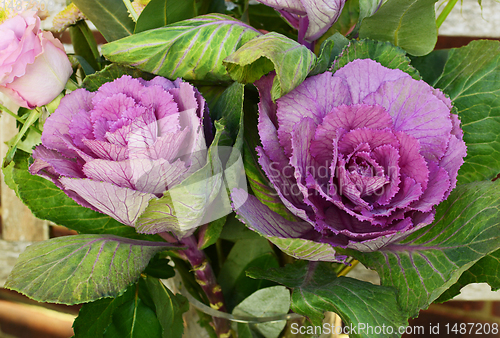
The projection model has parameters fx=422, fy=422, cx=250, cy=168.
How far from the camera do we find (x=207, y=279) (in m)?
0.32

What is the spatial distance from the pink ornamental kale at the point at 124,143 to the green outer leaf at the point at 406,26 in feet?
0.40

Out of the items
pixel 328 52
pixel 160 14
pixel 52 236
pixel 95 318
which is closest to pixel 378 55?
pixel 328 52

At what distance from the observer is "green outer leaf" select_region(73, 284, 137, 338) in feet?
0.96

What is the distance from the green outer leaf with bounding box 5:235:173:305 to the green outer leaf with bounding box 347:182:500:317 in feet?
0.43

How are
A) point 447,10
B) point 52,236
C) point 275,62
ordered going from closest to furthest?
point 275,62 < point 447,10 < point 52,236

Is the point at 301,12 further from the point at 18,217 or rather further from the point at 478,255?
the point at 18,217

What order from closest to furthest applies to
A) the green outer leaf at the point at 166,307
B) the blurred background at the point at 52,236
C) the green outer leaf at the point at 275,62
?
the green outer leaf at the point at 275,62
the green outer leaf at the point at 166,307
the blurred background at the point at 52,236

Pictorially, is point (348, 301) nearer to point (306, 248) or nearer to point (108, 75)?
point (306, 248)

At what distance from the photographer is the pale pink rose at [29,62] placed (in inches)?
9.1

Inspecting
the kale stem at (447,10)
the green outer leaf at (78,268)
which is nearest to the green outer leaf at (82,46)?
the green outer leaf at (78,268)

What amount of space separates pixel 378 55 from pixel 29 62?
204 millimetres

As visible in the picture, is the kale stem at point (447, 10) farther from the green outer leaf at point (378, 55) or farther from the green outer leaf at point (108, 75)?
the green outer leaf at point (108, 75)

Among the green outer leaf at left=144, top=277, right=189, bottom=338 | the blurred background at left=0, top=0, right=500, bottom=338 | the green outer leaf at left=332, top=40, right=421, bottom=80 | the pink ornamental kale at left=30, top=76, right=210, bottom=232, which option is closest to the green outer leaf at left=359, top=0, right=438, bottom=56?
the green outer leaf at left=332, top=40, right=421, bottom=80

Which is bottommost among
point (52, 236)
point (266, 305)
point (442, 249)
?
point (52, 236)
